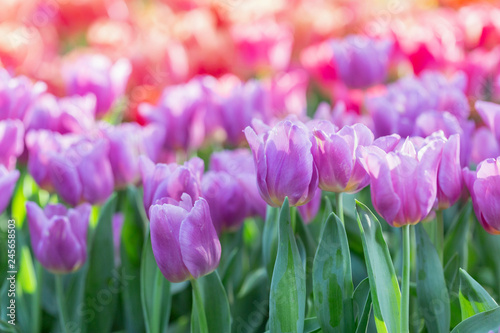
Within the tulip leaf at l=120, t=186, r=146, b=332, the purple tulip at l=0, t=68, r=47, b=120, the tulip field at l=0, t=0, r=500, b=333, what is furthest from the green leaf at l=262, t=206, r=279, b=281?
the purple tulip at l=0, t=68, r=47, b=120

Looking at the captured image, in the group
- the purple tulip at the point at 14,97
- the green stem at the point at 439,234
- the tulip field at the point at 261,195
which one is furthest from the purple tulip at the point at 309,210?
the purple tulip at the point at 14,97

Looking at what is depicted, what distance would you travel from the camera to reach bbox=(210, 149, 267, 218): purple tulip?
898 mm

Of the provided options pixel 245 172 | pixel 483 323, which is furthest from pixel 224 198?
pixel 483 323

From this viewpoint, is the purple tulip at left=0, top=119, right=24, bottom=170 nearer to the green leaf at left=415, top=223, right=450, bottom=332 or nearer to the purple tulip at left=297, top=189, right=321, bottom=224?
the purple tulip at left=297, top=189, right=321, bottom=224

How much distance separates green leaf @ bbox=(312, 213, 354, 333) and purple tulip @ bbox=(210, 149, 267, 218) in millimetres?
209

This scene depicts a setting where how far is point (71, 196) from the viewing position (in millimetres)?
932

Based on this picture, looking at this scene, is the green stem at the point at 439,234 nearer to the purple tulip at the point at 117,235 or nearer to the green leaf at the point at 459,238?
the green leaf at the point at 459,238

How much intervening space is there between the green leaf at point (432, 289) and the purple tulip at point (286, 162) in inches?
7.0

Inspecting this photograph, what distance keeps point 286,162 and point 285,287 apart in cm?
14

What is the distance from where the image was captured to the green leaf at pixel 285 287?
2.21 ft

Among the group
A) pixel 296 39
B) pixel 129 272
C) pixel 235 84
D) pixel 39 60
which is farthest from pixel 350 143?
pixel 296 39

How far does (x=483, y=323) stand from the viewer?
0.64 m

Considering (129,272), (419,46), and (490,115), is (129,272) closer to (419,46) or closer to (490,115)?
(490,115)

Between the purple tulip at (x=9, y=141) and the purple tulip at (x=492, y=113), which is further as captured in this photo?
the purple tulip at (x=9, y=141)
